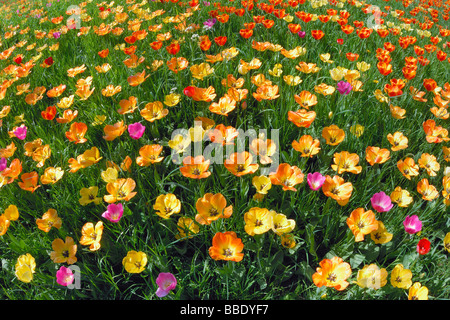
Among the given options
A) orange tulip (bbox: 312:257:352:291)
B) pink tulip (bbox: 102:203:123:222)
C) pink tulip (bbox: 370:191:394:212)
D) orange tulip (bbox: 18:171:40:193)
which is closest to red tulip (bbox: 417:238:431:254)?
pink tulip (bbox: 370:191:394:212)

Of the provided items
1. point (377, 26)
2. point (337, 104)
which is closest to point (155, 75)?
point (337, 104)

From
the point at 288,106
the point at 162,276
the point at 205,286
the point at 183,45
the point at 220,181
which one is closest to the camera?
the point at 162,276

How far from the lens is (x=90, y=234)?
1200 mm

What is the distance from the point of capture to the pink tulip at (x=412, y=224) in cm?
113

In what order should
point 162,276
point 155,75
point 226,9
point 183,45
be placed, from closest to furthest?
point 162,276
point 155,75
point 183,45
point 226,9

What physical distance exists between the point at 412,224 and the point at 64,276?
1329 mm

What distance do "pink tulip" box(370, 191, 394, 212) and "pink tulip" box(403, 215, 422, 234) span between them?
0.25ft

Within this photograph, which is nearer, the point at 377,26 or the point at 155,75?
the point at 155,75

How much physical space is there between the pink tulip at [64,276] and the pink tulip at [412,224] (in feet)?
4.16

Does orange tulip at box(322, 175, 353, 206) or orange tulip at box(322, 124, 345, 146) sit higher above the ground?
orange tulip at box(322, 124, 345, 146)

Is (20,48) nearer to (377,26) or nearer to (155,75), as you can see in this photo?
(155,75)

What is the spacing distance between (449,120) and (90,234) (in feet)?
6.73

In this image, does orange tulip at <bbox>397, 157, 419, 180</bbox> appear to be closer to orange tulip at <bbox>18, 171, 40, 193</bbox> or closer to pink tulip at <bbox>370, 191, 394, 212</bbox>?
pink tulip at <bbox>370, 191, 394, 212</bbox>

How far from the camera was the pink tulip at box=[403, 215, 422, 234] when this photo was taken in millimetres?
1132
